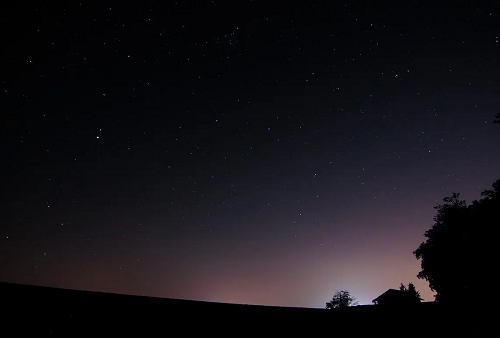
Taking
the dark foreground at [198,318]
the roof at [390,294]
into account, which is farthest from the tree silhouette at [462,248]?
the dark foreground at [198,318]

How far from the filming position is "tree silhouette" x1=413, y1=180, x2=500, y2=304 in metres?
23.3

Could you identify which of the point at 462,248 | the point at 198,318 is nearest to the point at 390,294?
the point at 462,248

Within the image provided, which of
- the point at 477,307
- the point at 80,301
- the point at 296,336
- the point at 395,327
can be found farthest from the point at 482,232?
the point at 80,301

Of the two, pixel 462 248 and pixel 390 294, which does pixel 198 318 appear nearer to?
pixel 462 248

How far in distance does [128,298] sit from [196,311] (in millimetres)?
1101

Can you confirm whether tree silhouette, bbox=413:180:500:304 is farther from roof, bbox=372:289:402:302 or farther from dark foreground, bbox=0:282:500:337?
dark foreground, bbox=0:282:500:337

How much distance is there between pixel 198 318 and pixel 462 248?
96.5ft

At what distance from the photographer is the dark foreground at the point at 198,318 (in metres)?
3.49

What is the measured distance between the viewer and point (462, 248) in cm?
2598

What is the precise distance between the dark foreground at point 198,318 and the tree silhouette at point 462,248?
19.2 meters

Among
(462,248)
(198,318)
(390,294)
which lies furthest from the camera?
(390,294)

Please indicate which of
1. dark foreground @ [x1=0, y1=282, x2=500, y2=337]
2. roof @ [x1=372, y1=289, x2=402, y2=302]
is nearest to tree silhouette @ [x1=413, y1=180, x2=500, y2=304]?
roof @ [x1=372, y1=289, x2=402, y2=302]

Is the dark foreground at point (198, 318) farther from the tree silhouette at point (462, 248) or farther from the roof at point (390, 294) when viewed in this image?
the roof at point (390, 294)

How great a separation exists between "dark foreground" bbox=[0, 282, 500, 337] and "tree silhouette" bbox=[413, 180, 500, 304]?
19.2m
